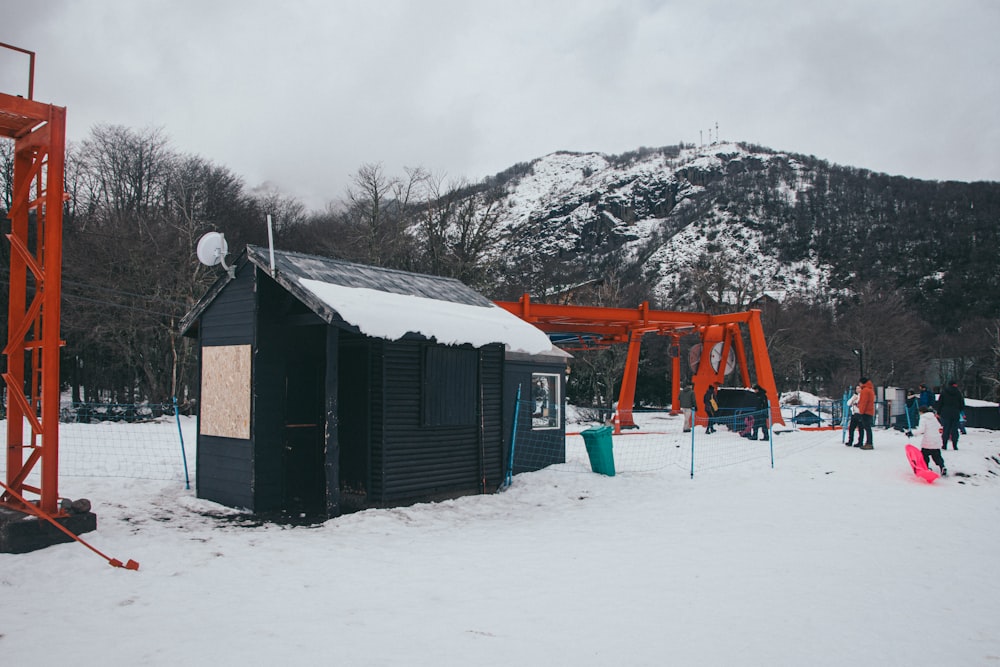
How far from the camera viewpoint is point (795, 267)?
292 ft

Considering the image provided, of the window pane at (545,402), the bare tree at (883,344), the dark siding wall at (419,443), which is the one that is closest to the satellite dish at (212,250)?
the dark siding wall at (419,443)

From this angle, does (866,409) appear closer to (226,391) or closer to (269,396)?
(269,396)

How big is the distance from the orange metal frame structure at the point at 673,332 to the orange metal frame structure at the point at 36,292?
13.8 meters

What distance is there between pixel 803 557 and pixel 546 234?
5278 inches

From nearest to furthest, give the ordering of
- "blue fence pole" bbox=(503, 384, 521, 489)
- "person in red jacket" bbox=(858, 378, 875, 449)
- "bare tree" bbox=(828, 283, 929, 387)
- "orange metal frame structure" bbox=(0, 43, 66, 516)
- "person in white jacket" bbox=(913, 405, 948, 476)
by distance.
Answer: "orange metal frame structure" bbox=(0, 43, 66, 516)
"blue fence pole" bbox=(503, 384, 521, 489)
"person in white jacket" bbox=(913, 405, 948, 476)
"person in red jacket" bbox=(858, 378, 875, 449)
"bare tree" bbox=(828, 283, 929, 387)

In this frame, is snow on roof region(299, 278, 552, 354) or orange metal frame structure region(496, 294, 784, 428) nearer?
snow on roof region(299, 278, 552, 354)

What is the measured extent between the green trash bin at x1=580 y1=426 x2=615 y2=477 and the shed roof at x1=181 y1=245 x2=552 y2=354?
226 cm

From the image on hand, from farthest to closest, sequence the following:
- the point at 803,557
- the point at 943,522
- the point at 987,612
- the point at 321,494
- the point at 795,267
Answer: the point at 795,267 < the point at 321,494 < the point at 943,522 < the point at 803,557 < the point at 987,612

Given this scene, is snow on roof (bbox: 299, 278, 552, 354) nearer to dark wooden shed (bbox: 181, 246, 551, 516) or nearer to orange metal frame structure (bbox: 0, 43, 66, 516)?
dark wooden shed (bbox: 181, 246, 551, 516)

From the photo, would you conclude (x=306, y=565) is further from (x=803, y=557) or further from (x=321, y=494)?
(x=803, y=557)

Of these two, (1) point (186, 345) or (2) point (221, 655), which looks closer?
(2) point (221, 655)

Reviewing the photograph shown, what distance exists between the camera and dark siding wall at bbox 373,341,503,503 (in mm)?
9891

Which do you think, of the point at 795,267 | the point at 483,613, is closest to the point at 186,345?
the point at 483,613

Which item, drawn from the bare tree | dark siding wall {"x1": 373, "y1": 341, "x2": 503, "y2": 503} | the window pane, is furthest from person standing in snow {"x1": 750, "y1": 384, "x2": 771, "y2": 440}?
the bare tree
